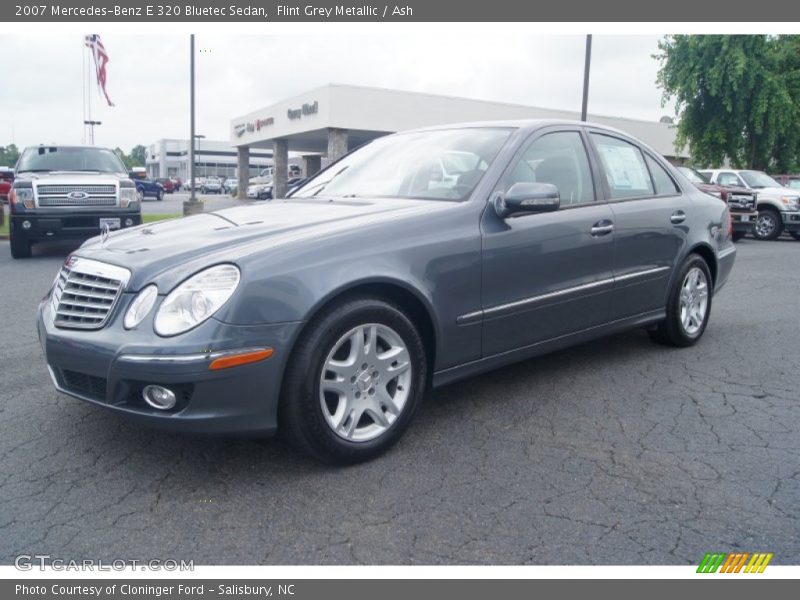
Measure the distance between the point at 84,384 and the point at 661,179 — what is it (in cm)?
398

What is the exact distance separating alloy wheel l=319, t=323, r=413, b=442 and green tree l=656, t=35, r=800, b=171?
2233cm

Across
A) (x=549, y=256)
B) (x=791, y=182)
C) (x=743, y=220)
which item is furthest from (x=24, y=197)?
(x=791, y=182)

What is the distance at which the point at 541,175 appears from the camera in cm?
412

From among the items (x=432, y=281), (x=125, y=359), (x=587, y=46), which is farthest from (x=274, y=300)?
(x=587, y=46)

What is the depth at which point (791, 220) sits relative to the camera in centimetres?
1569

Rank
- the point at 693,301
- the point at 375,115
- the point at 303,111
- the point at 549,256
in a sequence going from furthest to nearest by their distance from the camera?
the point at 303,111 < the point at 375,115 < the point at 693,301 < the point at 549,256

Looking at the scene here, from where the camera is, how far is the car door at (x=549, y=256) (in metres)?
3.71

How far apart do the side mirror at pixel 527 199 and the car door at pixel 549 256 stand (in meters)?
0.08

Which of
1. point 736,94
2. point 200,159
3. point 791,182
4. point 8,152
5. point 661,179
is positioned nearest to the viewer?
point 661,179

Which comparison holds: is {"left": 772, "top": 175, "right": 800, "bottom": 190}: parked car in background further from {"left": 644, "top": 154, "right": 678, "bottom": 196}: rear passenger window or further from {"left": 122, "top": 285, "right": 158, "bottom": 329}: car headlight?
{"left": 122, "top": 285, "right": 158, "bottom": 329}: car headlight

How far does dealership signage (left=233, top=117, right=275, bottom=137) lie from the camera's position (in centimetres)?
3672

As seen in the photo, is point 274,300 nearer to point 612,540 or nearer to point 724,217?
point 612,540

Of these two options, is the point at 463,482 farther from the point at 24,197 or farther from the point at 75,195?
the point at 24,197

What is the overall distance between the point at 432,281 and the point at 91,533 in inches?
69.7
